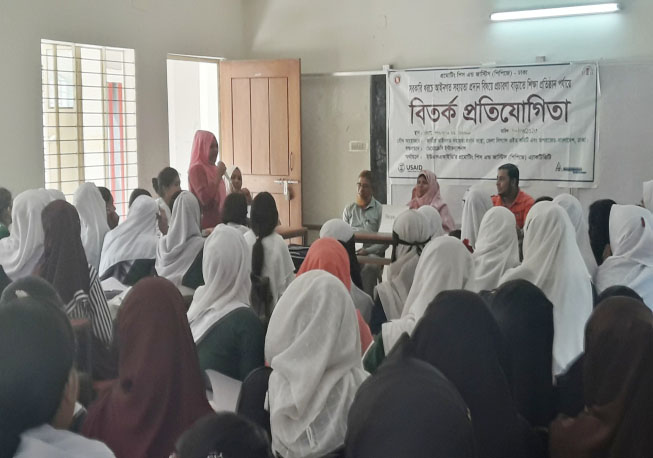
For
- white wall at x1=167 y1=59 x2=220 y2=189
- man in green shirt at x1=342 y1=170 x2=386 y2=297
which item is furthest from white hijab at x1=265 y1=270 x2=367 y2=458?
white wall at x1=167 y1=59 x2=220 y2=189

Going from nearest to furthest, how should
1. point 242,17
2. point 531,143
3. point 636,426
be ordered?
point 636,426 → point 531,143 → point 242,17

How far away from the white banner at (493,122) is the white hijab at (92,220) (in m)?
3.28

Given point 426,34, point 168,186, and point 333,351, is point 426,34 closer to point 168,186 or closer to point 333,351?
point 168,186

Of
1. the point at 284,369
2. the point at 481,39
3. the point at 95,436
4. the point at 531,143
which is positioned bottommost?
the point at 95,436

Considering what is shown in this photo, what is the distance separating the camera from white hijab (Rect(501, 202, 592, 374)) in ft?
11.1

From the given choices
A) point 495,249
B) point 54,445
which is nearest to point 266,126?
point 495,249

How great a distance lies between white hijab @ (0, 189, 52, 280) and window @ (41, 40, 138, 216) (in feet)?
8.56

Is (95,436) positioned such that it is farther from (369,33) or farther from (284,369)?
(369,33)

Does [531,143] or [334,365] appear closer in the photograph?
[334,365]

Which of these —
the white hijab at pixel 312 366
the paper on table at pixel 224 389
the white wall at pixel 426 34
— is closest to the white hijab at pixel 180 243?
the paper on table at pixel 224 389

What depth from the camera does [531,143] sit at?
22.1 feet

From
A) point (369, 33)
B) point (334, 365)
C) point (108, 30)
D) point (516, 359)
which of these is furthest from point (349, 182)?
point (334, 365)

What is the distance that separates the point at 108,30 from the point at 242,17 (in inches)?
78.5

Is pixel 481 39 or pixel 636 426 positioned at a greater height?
pixel 481 39
